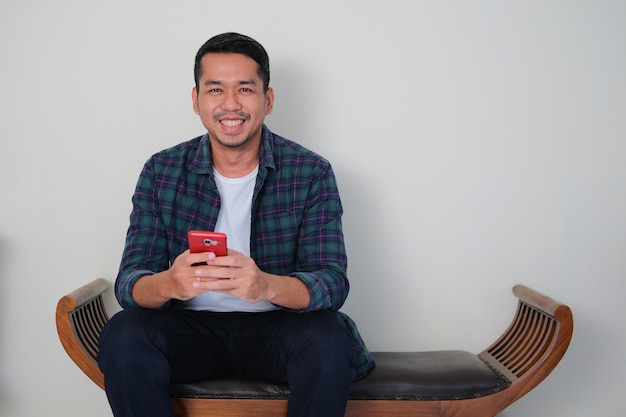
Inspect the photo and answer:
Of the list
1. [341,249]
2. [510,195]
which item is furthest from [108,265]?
[510,195]

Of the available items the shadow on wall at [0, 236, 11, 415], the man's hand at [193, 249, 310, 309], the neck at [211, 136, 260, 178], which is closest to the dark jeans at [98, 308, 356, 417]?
the man's hand at [193, 249, 310, 309]

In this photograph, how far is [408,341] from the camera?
230cm

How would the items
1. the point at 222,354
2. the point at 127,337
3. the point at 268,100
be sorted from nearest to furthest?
the point at 127,337, the point at 222,354, the point at 268,100

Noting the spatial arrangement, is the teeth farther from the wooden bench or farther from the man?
the wooden bench

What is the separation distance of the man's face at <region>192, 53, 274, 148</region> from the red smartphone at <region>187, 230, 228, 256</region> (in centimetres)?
48

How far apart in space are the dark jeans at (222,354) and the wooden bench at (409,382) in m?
0.06

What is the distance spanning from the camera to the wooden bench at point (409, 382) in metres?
1.71

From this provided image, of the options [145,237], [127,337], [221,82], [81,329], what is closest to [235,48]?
[221,82]

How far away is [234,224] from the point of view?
1.86m

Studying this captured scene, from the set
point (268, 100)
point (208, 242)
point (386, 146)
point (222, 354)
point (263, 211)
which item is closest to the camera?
point (208, 242)

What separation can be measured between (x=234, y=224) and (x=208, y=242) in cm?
45

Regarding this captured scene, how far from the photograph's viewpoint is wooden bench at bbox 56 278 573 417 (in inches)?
67.4

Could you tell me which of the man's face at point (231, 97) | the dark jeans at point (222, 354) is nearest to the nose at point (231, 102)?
the man's face at point (231, 97)

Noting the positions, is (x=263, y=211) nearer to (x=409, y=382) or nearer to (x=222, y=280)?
(x=222, y=280)
